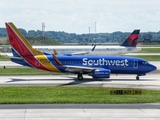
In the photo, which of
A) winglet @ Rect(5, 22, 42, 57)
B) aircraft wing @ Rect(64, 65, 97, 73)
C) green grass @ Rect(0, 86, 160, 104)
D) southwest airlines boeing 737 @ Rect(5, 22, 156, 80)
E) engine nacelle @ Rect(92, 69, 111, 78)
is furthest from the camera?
winglet @ Rect(5, 22, 42, 57)

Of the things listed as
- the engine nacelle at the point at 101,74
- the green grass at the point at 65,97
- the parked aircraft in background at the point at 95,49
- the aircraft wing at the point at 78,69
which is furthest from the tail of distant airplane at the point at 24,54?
the parked aircraft in background at the point at 95,49

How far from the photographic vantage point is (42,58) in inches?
1758

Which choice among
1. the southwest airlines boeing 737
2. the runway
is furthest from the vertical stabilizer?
the southwest airlines boeing 737

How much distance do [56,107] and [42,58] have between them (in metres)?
20.9

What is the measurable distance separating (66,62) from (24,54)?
189 inches

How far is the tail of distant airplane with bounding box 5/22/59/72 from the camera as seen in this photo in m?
44.6

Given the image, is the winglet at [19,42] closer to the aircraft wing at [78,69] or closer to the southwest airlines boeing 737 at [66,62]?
the southwest airlines boeing 737 at [66,62]

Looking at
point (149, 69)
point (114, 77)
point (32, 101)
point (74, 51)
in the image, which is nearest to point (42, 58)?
point (114, 77)

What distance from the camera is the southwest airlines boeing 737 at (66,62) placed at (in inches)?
1757

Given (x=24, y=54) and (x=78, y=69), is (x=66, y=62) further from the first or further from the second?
(x=24, y=54)

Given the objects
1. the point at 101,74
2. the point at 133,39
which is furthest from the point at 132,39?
the point at 101,74

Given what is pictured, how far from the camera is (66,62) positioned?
45.2 metres

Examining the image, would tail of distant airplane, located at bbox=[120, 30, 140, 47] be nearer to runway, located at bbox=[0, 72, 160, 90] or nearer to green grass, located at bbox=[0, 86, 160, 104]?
runway, located at bbox=[0, 72, 160, 90]
